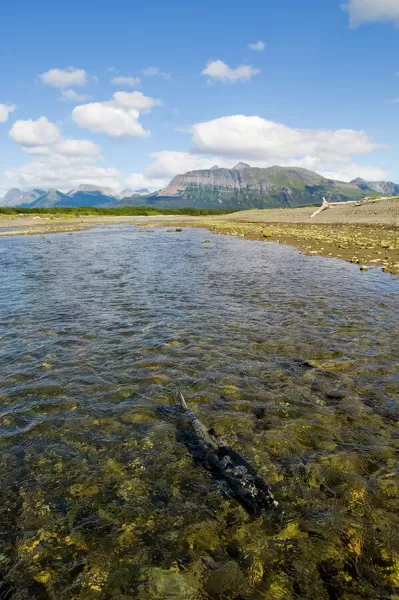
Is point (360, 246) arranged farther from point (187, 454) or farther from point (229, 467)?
point (229, 467)

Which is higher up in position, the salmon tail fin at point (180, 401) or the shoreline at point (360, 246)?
the shoreline at point (360, 246)

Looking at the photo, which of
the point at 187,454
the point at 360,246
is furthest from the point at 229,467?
the point at 360,246

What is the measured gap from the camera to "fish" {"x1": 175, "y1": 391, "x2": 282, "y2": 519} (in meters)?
5.62

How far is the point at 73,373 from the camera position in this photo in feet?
33.3

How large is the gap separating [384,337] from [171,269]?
17.8m

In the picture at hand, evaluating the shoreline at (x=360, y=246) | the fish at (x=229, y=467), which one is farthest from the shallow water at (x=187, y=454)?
the shoreline at (x=360, y=246)

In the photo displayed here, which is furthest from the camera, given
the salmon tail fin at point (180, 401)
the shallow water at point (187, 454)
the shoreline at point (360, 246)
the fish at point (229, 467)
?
the shoreline at point (360, 246)

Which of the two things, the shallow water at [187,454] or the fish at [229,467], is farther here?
the fish at [229,467]

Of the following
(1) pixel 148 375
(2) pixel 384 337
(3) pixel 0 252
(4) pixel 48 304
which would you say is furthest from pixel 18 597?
(3) pixel 0 252

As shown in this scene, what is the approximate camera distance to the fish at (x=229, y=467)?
562 centimetres

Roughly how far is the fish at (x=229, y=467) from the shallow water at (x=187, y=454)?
219 millimetres

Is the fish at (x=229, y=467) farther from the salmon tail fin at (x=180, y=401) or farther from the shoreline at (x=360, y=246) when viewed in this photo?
the shoreline at (x=360, y=246)

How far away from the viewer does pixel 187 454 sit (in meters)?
6.85

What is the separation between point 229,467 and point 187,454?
100 cm
